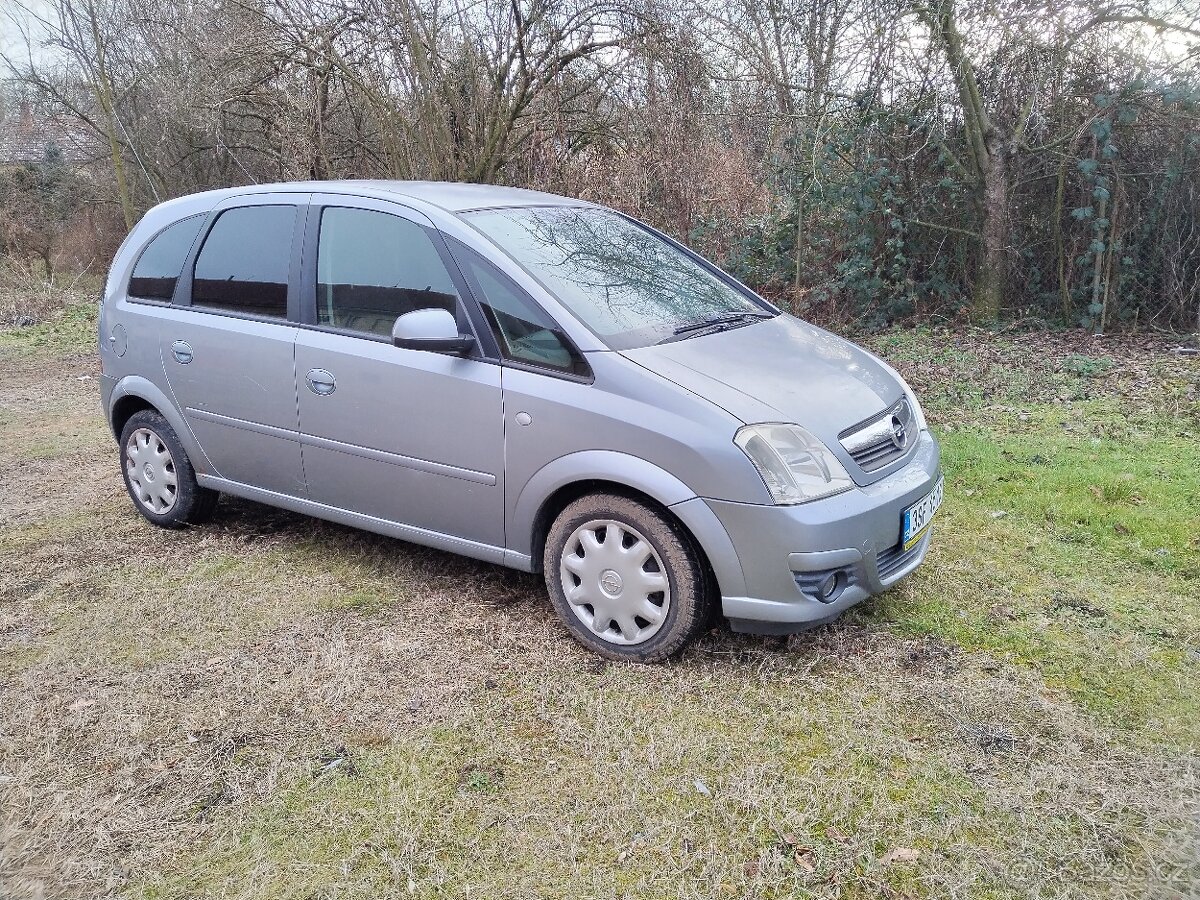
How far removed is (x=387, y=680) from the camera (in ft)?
11.2

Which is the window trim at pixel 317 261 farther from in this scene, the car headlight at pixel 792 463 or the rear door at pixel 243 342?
the car headlight at pixel 792 463

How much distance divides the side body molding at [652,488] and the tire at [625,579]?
0.27ft

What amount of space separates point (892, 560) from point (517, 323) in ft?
5.47

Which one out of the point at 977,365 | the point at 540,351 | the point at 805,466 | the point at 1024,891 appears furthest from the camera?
the point at 977,365

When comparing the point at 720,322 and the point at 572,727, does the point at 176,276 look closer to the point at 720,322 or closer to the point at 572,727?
the point at 720,322

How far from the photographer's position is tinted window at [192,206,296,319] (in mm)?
4246

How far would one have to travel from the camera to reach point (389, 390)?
12.6 ft

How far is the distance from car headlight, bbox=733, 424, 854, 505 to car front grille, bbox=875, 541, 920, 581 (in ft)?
1.00

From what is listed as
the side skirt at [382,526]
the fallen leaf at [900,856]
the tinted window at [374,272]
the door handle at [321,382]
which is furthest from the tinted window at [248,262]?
the fallen leaf at [900,856]

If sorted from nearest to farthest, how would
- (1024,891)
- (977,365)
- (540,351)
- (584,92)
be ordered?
(1024,891), (540,351), (977,365), (584,92)

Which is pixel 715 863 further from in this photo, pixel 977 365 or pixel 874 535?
pixel 977 365

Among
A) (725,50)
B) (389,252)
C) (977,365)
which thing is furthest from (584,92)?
(389,252)

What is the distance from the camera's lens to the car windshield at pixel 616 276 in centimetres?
363

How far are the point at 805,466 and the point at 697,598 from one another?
23.6 inches
